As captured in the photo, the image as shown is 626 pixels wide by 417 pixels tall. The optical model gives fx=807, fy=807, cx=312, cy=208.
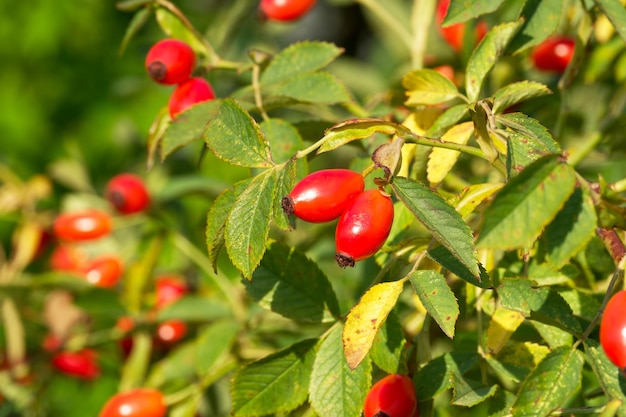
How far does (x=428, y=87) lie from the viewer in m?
1.10

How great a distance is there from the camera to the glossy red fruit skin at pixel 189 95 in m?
1.15

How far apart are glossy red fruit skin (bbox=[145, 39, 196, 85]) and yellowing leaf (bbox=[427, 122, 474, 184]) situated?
1.32ft

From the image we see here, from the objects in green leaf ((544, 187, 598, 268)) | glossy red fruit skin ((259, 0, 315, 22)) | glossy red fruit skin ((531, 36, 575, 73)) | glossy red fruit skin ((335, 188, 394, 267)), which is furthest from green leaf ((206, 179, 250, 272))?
glossy red fruit skin ((531, 36, 575, 73))

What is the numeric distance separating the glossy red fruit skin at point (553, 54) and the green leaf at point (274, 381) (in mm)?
834

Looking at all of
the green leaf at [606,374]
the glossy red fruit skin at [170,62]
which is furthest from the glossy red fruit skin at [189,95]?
the green leaf at [606,374]

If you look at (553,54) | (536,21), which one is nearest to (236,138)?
(536,21)

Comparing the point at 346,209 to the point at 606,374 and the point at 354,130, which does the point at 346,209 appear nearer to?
the point at 354,130

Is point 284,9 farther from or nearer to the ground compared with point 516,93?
nearer to the ground

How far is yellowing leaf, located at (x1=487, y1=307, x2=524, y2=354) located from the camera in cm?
96

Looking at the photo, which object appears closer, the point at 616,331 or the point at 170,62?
the point at 616,331

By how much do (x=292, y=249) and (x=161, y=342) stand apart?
814mm

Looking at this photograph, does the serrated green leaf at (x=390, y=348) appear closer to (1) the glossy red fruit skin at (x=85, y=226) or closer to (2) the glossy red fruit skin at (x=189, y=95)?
(2) the glossy red fruit skin at (x=189, y=95)

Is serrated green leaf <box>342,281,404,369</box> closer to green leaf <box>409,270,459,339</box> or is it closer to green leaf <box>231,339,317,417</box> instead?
green leaf <box>409,270,459,339</box>

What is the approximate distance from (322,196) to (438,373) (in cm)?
27
